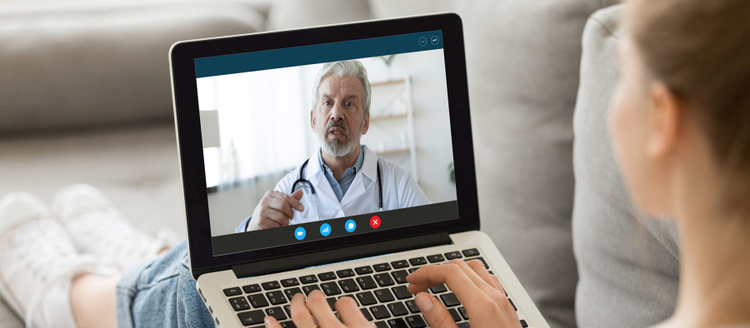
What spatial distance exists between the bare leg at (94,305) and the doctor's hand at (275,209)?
0.44m

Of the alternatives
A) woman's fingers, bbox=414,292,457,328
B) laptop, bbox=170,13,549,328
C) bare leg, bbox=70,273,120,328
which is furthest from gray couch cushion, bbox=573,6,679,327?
bare leg, bbox=70,273,120,328

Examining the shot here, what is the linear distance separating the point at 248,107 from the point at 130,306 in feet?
1.34

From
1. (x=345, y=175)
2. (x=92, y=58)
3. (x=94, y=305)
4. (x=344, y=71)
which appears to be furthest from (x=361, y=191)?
(x=92, y=58)

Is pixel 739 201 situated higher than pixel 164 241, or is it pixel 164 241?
pixel 739 201

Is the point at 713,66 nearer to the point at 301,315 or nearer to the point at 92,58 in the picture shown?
the point at 301,315

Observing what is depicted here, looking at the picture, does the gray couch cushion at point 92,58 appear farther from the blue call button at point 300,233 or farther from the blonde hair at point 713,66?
the blonde hair at point 713,66

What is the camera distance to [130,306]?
2.91 ft

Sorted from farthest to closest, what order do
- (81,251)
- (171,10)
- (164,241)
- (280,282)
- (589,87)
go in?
(171,10), (81,251), (164,241), (589,87), (280,282)

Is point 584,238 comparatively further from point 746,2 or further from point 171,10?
point 171,10

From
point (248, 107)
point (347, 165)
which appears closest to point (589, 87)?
point (347, 165)

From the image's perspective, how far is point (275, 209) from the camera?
26.8 inches

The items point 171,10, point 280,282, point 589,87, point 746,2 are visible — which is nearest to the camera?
point 746,2

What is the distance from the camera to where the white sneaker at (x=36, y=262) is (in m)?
0.99

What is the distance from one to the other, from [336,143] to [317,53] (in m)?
0.11
